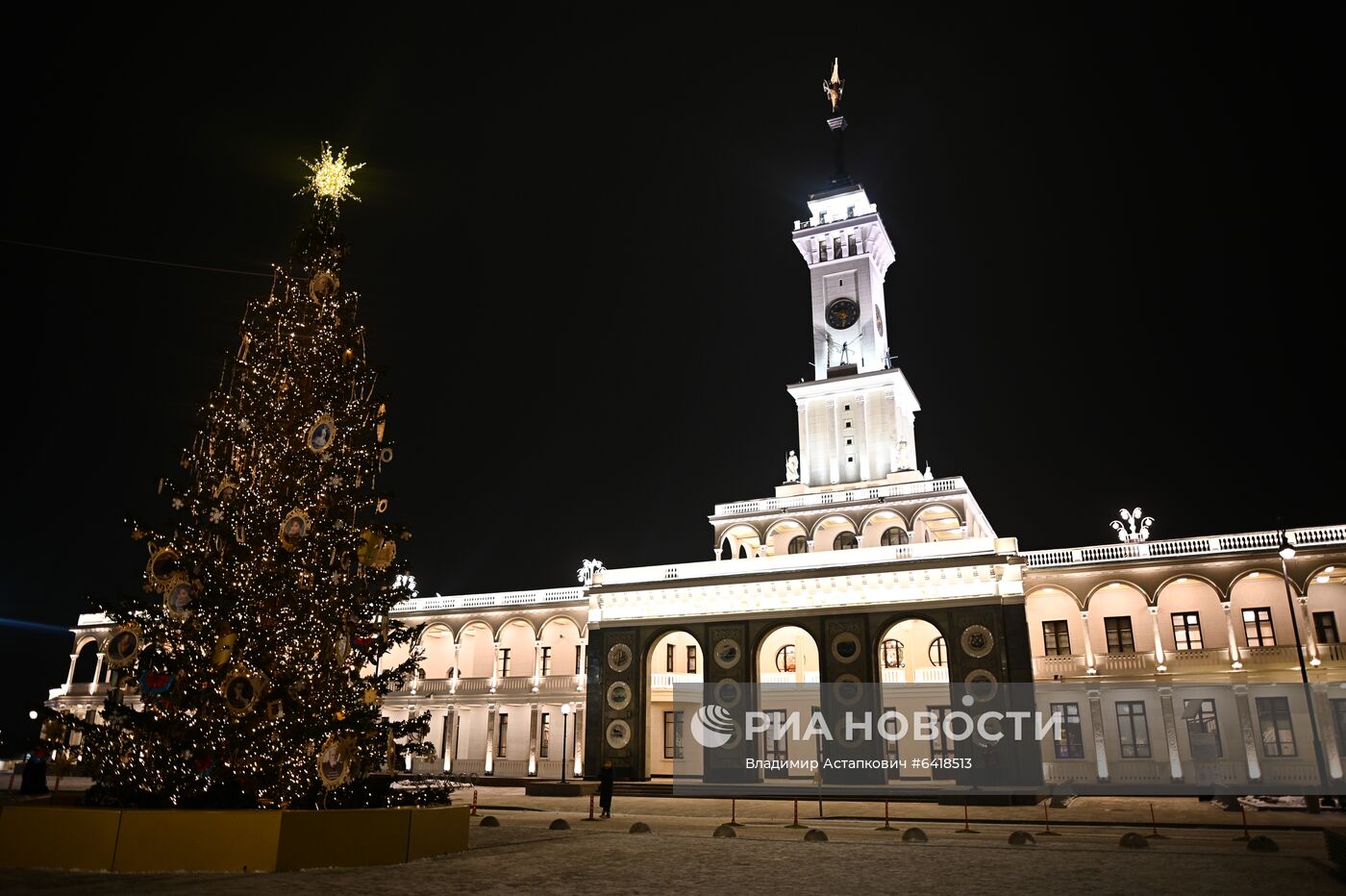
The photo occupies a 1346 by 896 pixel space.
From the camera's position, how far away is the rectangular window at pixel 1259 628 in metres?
34.0

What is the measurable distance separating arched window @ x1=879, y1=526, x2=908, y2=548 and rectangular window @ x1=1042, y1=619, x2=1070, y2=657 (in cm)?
757

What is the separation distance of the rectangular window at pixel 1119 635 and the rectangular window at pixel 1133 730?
2227mm

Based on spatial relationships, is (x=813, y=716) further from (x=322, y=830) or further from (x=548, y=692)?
(x=322, y=830)

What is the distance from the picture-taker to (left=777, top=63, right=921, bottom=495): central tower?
46469 millimetres

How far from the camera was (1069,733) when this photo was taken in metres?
34.8

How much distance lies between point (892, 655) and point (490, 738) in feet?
67.8

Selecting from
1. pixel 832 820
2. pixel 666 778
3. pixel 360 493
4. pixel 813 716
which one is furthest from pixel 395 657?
pixel 360 493

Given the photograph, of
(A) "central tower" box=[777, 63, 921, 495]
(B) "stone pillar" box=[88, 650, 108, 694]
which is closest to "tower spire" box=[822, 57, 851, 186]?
(A) "central tower" box=[777, 63, 921, 495]

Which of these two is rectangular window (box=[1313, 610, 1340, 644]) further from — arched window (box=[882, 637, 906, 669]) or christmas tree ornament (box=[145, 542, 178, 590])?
christmas tree ornament (box=[145, 542, 178, 590])

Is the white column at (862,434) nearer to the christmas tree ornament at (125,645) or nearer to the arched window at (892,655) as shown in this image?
the arched window at (892,655)

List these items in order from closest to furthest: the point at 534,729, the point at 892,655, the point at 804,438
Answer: the point at 892,655 → the point at 534,729 → the point at 804,438

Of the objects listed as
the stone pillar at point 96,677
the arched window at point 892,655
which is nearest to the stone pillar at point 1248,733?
the arched window at point 892,655

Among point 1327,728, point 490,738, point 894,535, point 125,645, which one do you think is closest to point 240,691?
point 125,645

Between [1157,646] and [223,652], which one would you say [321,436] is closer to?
[223,652]
